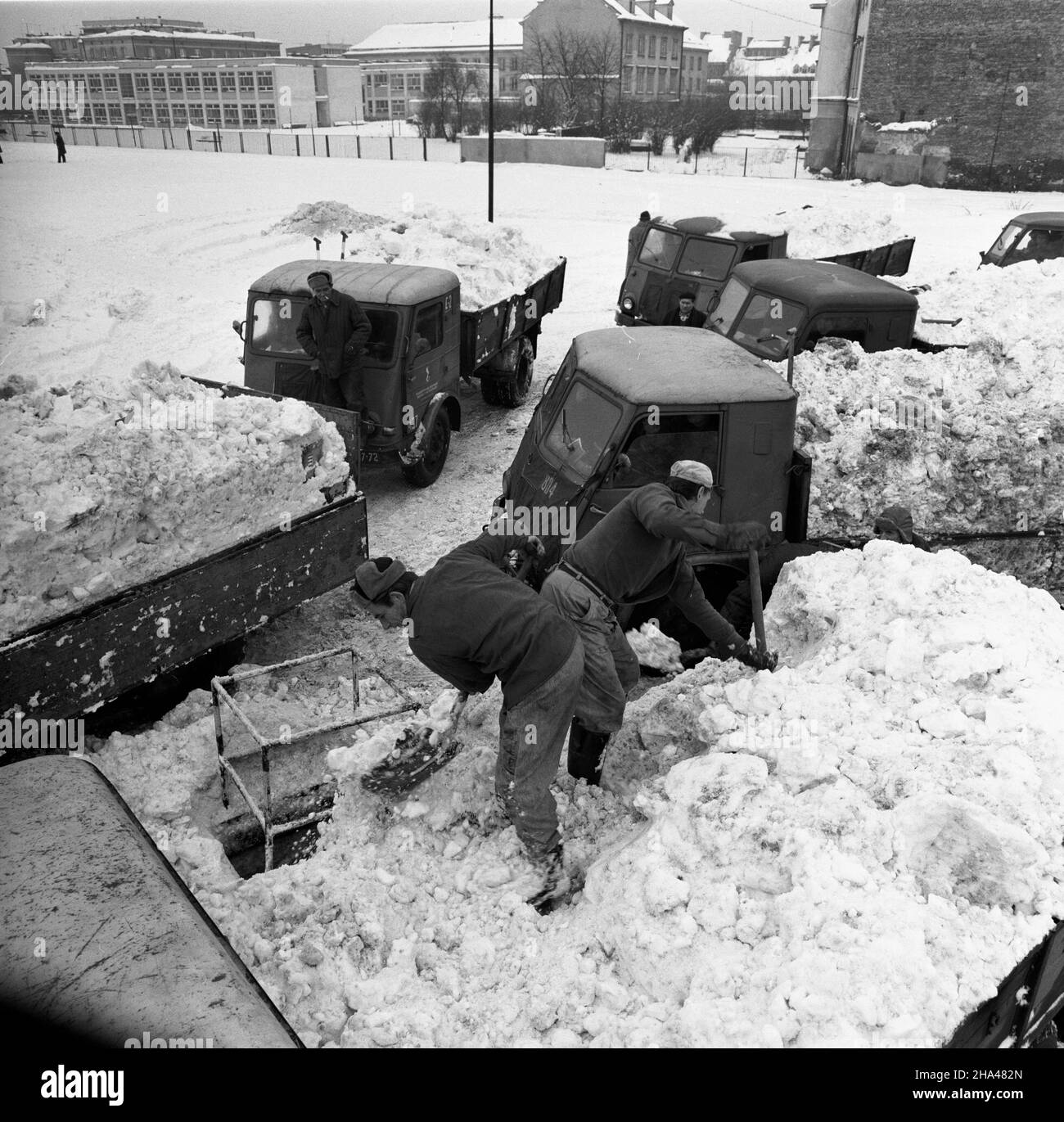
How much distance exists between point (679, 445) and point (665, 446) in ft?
0.24

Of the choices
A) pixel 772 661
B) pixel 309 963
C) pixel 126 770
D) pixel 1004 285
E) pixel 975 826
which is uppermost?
pixel 1004 285

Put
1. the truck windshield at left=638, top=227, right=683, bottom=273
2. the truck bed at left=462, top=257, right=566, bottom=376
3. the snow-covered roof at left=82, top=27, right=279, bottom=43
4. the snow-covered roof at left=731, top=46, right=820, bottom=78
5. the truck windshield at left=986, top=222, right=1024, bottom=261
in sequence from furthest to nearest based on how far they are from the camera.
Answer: the snow-covered roof at left=731, top=46, right=820, bottom=78 < the snow-covered roof at left=82, top=27, right=279, bottom=43 < the truck windshield at left=986, top=222, right=1024, bottom=261 < the truck windshield at left=638, top=227, right=683, bottom=273 < the truck bed at left=462, top=257, right=566, bottom=376

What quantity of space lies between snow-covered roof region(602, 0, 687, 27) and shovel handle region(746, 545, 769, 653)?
60.3 metres

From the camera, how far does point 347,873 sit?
3.56 meters

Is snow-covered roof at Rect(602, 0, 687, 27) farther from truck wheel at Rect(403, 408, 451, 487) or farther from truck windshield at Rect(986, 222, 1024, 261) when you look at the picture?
truck wheel at Rect(403, 408, 451, 487)

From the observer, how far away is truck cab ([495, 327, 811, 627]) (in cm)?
510

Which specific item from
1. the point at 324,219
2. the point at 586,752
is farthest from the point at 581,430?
the point at 324,219

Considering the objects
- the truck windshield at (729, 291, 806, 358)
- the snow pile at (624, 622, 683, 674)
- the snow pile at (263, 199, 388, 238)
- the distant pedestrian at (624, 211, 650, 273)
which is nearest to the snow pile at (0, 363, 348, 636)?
the snow pile at (624, 622, 683, 674)

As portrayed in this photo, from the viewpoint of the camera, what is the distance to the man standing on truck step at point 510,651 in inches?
134

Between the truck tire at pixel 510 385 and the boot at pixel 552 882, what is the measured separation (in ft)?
24.2

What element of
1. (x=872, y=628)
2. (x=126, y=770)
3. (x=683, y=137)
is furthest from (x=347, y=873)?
(x=683, y=137)

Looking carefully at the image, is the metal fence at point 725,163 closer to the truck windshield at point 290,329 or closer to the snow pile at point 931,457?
the truck windshield at point 290,329

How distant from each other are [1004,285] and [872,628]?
276 inches
